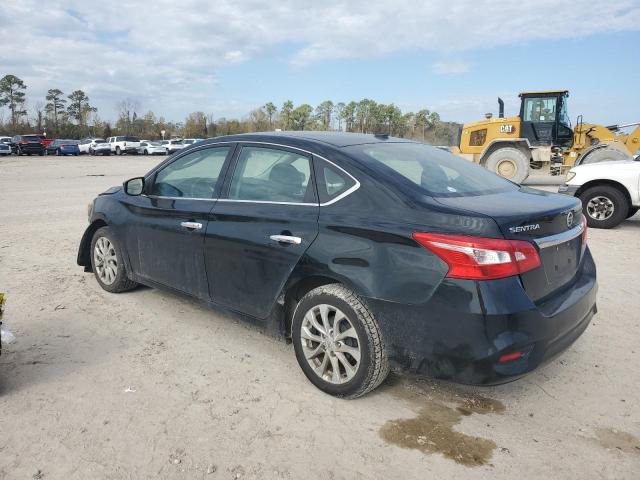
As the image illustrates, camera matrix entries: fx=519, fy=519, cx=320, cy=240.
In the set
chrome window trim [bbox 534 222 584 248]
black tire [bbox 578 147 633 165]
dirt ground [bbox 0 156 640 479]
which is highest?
black tire [bbox 578 147 633 165]

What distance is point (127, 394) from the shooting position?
325 cm

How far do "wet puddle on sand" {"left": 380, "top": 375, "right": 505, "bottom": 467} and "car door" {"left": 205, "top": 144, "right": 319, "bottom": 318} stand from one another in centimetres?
109

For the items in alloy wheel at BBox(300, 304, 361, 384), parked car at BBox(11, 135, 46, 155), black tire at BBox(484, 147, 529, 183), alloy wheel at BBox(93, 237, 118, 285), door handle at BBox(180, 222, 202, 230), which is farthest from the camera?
parked car at BBox(11, 135, 46, 155)

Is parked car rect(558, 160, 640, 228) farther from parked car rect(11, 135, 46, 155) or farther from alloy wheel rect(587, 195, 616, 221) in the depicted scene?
parked car rect(11, 135, 46, 155)

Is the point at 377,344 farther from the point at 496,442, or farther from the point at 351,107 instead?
the point at 351,107

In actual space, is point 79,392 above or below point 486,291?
below

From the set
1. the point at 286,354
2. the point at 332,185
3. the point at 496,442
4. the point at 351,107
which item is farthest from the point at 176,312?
the point at 351,107

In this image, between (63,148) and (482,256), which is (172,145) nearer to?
(63,148)

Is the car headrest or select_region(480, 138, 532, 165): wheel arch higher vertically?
select_region(480, 138, 532, 165): wheel arch

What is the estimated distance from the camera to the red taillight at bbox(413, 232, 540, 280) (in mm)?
2619

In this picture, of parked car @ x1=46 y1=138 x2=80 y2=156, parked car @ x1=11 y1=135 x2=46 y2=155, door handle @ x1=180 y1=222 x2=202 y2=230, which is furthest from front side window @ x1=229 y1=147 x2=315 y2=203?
parked car @ x1=46 y1=138 x2=80 y2=156

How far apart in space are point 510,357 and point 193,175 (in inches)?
110

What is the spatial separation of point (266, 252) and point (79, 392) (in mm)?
1470

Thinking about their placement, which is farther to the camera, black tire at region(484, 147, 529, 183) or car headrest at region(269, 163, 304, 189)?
black tire at region(484, 147, 529, 183)
